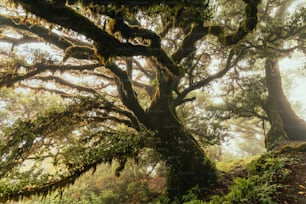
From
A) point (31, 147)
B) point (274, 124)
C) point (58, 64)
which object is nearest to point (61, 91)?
point (58, 64)

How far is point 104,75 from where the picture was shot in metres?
10.9

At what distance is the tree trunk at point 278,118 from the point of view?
15.2 meters

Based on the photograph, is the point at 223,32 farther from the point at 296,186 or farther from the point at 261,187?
the point at 296,186

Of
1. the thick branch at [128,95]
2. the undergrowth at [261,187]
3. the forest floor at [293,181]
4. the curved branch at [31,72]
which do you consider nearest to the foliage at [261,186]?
the undergrowth at [261,187]

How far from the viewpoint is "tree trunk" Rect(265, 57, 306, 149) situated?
49.9 feet

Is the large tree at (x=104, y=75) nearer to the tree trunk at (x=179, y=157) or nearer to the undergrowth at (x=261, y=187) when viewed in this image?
the tree trunk at (x=179, y=157)

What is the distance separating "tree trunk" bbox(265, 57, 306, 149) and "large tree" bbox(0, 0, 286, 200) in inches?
221

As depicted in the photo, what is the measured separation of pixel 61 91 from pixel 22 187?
6243mm

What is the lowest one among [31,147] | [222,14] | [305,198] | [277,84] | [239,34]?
[305,198]

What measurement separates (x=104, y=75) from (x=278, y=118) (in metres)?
10.9

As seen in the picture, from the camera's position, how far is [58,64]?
944 cm

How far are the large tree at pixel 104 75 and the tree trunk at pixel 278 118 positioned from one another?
18.4 feet

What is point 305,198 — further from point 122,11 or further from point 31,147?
point 31,147

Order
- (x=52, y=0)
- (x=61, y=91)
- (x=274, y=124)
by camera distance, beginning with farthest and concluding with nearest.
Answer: (x=274, y=124), (x=61, y=91), (x=52, y=0)
